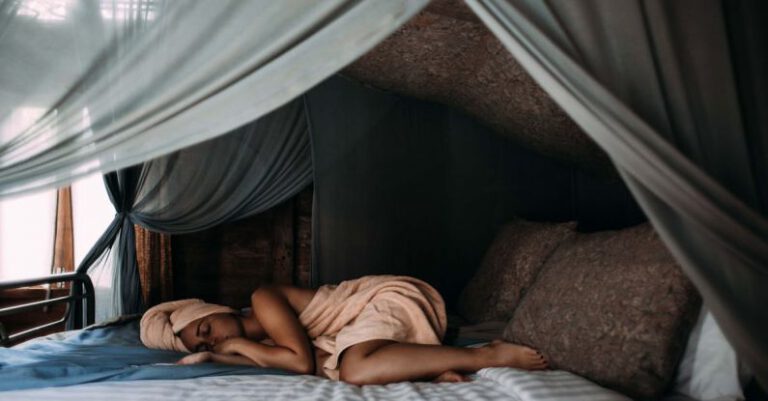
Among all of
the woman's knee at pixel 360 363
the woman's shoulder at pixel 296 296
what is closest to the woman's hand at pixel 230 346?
the woman's shoulder at pixel 296 296

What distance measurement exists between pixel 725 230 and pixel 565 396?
1.79 ft

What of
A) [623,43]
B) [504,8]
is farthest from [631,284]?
[504,8]

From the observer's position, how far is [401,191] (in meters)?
3.14

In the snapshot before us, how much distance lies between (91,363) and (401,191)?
5.90 feet

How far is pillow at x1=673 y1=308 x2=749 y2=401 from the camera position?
4.62ft

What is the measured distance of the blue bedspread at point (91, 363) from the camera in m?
1.59

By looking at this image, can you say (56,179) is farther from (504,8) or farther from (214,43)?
(504,8)

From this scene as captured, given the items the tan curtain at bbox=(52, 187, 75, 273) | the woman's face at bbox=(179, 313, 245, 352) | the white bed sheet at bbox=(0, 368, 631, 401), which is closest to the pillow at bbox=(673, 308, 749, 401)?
the white bed sheet at bbox=(0, 368, 631, 401)

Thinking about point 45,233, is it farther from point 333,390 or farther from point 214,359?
point 333,390

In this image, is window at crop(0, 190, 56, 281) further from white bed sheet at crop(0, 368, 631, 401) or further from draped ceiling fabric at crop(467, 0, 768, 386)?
draped ceiling fabric at crop(467, 0, 768, 386)

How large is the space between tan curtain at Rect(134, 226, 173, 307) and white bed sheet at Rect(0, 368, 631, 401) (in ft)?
5.97

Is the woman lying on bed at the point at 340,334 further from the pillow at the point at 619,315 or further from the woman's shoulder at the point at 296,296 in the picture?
the pillow at the point at 619,315

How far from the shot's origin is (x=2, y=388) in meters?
1.50

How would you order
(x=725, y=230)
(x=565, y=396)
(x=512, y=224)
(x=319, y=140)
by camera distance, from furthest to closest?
(x=319, y=140)
(x=512, y=224)
(x=565, y=396)
(x=725, y=230)
